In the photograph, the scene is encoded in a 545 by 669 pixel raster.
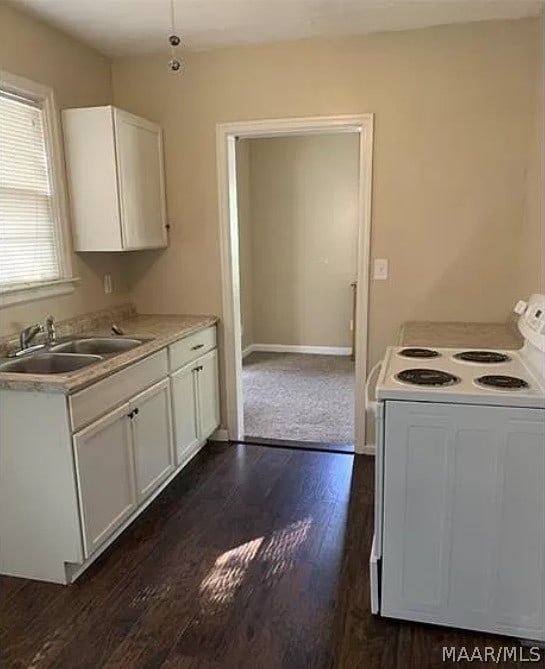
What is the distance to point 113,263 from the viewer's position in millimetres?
3439

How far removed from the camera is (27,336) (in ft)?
8.25

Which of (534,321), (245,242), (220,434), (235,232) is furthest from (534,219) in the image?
(245,242)

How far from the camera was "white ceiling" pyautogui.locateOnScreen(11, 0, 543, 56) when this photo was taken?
2553 millimetres

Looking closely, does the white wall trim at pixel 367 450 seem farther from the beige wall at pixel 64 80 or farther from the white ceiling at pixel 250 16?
the white ceiling at pixel 250 16

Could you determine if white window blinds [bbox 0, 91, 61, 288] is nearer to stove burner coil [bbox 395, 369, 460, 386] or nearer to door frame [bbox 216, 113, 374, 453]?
door frame [bbox 216, 113, 374, 453]

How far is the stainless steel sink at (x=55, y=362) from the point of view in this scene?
2449mm

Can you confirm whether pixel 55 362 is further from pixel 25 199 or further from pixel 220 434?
pixel 220 434

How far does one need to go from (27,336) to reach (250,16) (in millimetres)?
2034

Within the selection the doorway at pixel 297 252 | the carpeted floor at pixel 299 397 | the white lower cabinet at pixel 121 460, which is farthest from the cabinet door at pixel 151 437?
the doorway at pixel 297 252

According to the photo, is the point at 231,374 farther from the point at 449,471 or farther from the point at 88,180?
the point at 449,471

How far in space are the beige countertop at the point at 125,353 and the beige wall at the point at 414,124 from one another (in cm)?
62

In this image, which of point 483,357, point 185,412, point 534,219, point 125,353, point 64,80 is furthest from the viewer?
point 185,412

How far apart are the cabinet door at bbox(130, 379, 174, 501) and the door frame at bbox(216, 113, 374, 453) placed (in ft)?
2.67

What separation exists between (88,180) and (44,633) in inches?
88.6
